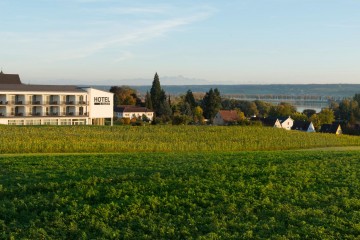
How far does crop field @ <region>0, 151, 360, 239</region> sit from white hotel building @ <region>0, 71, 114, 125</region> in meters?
39.9

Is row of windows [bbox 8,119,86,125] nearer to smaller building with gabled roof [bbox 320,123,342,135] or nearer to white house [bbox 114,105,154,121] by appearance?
white house [bbox 114,105,154,121]

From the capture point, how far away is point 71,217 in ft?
32.3

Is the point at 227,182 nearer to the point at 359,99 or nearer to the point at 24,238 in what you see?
the point at 24,238

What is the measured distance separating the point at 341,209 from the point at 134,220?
4787mm

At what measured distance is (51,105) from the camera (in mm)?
56031

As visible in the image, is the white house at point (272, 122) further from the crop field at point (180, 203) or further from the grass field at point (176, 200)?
the crop field at point (180, 203)

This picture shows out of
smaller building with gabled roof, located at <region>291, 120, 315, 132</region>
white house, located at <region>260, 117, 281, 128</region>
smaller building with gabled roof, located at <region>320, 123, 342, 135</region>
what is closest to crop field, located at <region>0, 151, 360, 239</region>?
smaller building with gabled roof, located at <region>320, 123, 342, 135</region>

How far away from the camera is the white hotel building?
52750mm

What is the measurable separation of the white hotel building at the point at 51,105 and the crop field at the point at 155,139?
17380 mm

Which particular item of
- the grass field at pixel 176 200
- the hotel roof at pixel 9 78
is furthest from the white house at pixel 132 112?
the grass field at pixel 176 200

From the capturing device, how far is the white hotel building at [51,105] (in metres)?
52.8

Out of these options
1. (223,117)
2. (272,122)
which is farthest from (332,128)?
(223,117)

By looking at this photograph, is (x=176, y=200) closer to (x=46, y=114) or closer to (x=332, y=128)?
(x=46, y=114)

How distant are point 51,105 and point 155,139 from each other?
26.6 m
